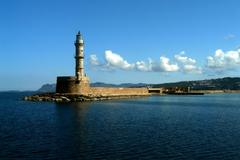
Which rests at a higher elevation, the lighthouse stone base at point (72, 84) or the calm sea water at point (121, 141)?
the lighthouse stone base at point (72, 84)

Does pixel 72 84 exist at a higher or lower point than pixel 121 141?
higher

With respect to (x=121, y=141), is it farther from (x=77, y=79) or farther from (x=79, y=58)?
(x=79, y=58)

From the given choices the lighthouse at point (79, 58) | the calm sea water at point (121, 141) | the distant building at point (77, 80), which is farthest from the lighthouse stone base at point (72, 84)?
the calm sea water at point (121, 141)

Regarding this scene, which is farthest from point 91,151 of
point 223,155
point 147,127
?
point 147,127

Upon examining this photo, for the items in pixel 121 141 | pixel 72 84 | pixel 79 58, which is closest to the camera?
pixel 121 141

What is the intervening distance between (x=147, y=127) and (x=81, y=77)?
37033 mm

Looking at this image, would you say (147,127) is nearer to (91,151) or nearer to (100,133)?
(100,133)

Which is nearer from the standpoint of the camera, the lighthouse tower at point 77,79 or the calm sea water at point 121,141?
the calm sea water at point 121,141

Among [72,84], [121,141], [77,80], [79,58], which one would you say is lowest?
[121,141]

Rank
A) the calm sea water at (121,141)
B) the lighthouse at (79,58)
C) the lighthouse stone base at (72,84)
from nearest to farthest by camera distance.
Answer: the calm sea water at (121,141), the lighthouse at (79,58), the lighthouse stone base at (72,84)

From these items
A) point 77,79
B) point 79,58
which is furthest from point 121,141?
point 79,58

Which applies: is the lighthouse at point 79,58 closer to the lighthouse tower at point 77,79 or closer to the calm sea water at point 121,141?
the lighthouse tower at point 77,79

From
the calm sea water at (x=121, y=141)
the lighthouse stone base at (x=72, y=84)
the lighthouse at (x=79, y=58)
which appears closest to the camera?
the calm sea water at (x=121, y=141)

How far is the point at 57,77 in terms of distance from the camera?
222ft
